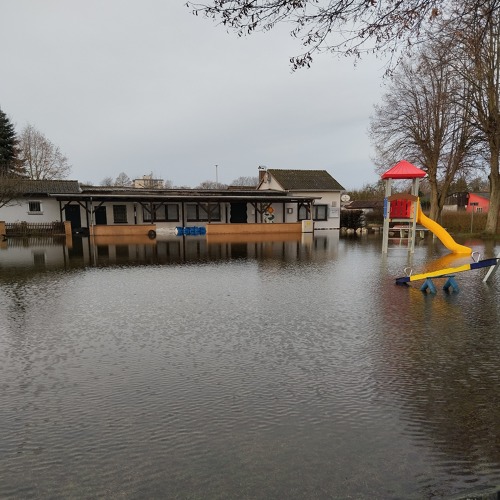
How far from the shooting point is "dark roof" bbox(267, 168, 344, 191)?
123 ft

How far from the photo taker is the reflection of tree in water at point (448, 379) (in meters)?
3.44

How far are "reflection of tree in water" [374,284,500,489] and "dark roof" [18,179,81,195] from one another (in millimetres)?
30433

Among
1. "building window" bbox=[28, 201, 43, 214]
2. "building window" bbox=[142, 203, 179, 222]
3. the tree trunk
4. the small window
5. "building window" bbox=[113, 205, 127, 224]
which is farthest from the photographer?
the small window

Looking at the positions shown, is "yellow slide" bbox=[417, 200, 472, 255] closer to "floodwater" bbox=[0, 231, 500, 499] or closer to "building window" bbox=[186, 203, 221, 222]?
"floodwater" bbox=[0, 231, 500, 499]

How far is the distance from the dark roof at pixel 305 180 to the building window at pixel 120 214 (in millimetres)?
14342

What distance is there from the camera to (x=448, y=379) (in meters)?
4.78

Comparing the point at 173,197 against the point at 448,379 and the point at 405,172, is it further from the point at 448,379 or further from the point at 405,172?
the point at 448,379

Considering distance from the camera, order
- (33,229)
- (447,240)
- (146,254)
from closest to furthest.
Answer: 1. (447,240)
2. (146,254)
3. (33,229)

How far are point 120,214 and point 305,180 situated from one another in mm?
17280

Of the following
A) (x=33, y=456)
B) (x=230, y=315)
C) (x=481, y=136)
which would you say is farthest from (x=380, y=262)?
(x=481, y=136)

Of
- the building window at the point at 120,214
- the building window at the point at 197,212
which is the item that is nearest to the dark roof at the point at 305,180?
the building window at the point at 197,212

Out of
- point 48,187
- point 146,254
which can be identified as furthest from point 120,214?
point 146,254

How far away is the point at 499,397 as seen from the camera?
4297 mm

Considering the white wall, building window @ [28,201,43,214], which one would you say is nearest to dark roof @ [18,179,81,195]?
the white wall
